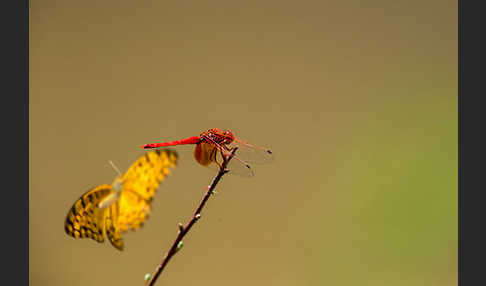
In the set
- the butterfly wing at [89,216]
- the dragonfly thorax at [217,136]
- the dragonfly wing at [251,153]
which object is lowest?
the butterfly wing at [89,216]

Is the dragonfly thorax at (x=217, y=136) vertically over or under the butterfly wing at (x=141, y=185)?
over

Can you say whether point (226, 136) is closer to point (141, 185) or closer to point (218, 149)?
point (218, 149)

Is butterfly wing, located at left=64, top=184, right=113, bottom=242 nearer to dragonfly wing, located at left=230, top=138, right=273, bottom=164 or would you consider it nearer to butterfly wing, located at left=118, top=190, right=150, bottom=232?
butterfly wing, located at left=118, top=190, right=150, bottom=232

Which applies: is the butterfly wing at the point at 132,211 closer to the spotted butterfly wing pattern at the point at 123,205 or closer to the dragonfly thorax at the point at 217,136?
the spotted butterfly wing pattern at the point at 123,205

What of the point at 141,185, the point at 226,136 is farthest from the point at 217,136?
the point at 141,185

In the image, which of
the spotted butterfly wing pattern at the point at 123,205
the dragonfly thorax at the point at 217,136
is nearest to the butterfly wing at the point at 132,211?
the spotted butterfly wing pattern at the point at 123,205

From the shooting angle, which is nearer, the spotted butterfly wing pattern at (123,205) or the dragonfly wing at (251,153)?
the spotted butterfly wing pattern at (123,205)

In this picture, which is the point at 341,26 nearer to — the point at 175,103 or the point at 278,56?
the point at 278,56
